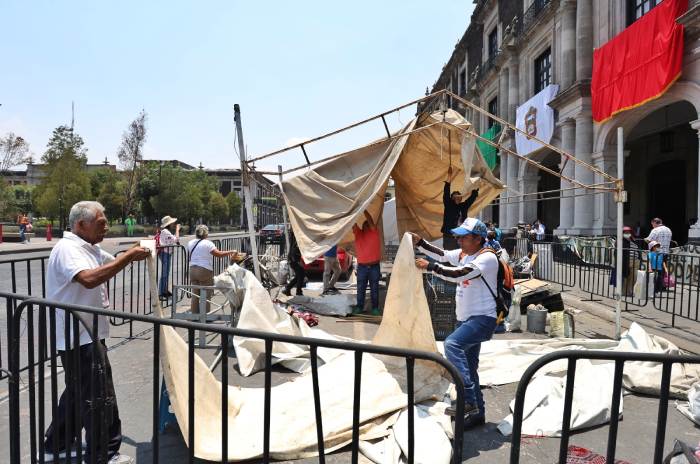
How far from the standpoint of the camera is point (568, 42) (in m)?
18.1

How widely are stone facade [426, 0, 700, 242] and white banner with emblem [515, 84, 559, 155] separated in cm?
33

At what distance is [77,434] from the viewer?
2.56m

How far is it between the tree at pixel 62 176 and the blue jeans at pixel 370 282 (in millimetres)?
34264

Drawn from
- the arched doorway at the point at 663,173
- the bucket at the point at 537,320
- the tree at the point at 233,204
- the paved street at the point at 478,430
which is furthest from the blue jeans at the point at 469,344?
the tree at the point at 233,204

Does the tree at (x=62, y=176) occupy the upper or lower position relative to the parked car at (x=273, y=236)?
upper

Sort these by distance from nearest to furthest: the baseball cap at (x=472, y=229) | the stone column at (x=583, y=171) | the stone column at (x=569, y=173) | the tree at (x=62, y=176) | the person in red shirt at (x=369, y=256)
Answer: the baseball cap at (x=472, y=229), the person in red shirt at (x=369, y=256), the stone column at (x=583, y=171), the stone column at (x=569, y=173), the tree at (x=62, y=176)

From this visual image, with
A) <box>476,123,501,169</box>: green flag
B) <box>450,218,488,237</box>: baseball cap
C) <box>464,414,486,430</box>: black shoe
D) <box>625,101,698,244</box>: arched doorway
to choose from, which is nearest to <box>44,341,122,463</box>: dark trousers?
<box>464,414,486,430</box>: black shoe

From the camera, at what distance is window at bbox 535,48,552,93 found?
21.3 m

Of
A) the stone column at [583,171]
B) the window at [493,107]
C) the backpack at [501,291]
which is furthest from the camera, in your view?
the window at [493,107]

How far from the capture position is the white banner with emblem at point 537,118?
63.8 ft

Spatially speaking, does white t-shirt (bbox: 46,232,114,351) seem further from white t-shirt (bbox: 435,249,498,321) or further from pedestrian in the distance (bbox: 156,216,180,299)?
pedestrian in the distance (bbox: 156,216,180,299)

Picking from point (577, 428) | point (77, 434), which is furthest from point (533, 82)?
point (77, 434)

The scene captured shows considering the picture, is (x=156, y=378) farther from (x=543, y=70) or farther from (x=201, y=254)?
(x=543, y=70)

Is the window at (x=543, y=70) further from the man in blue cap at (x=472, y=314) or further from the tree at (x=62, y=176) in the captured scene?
the tree at (x=62, y=176)
